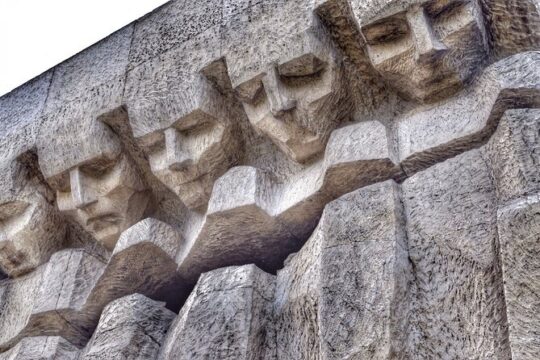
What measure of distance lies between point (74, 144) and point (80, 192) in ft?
0.46

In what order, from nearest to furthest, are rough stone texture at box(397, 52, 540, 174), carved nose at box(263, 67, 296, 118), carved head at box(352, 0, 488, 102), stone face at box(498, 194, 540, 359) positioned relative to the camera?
1. stone face at box(498, 194, 540, 359)
2. rough stone texture at box(397, 52, 540, 174)
3. carved head at box(352, 0, 488, 102)
4. carved nose at box(263, 67, 296, 118)

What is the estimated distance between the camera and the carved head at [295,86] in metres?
1.83

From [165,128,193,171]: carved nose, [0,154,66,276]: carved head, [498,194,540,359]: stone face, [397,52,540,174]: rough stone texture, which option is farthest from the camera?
[0,154,66,276]: carved head

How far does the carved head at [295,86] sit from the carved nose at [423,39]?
0.75 ft

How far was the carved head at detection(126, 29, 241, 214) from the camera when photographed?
1.97 m

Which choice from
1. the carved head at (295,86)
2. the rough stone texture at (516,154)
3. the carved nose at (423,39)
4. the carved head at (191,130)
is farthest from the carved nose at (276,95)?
the rough stone texture at (516,154)

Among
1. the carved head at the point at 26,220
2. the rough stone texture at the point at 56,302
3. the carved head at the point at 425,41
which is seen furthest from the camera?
the carved head at the point at 26,220

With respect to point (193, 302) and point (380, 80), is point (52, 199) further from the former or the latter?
point (380, 80)

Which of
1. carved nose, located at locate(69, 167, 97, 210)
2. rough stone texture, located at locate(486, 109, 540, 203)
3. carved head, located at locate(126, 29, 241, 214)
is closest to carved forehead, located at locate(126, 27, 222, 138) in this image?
carved head, located at locate(126, 29, 241, 214)

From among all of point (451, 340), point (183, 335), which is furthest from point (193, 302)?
point (451, 340)

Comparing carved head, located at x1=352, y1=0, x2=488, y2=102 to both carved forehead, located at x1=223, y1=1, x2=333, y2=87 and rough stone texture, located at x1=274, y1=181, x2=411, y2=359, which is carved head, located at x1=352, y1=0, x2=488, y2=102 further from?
rough stone texture, located at x1=274, y1=181, x2=411, y2=359

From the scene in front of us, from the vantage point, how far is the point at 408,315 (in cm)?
142

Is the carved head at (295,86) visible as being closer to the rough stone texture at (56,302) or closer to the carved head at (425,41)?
the carved head at (425,41)

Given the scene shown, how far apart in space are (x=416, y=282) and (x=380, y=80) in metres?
0.59
